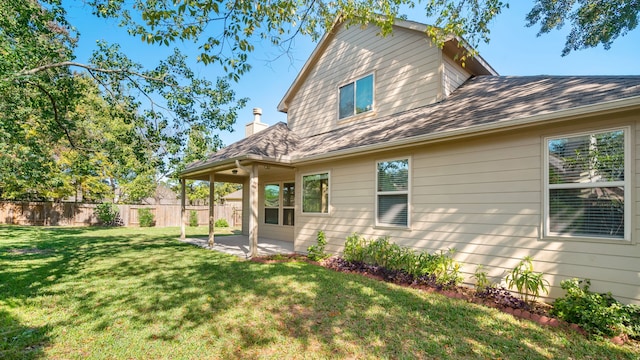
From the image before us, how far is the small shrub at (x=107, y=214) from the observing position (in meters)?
18.0

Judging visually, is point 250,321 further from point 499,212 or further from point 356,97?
point 356,97

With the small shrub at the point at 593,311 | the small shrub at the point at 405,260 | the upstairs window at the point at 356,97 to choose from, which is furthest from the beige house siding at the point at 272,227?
the small shrub at the point at 593,311

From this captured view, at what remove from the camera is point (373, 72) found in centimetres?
846

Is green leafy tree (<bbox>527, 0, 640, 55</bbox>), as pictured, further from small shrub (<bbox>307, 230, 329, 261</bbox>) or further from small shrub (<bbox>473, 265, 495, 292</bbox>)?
small shrub (<bbox>307, 230, 329, 261</bbox>)

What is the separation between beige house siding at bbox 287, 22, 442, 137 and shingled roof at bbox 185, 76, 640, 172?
20.4 inches

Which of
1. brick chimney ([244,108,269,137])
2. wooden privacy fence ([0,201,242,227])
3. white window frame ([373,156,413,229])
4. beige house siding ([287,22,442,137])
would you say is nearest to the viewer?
white window frame ([373,156,413,229])

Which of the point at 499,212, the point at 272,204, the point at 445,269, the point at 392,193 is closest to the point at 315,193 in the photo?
the point at 392,193

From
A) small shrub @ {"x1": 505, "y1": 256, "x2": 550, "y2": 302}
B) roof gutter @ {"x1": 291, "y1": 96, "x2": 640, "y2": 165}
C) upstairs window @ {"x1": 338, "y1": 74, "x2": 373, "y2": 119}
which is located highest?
upstairs window @ {"x1": 338, "y1": 74, "x2": 373, "y2": 119}

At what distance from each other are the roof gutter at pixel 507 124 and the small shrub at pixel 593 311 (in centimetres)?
228

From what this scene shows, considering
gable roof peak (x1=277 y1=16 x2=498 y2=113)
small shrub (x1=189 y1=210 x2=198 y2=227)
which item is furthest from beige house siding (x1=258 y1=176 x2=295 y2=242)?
small shrub (x1=189 y1=210 x2=198 y2=227)

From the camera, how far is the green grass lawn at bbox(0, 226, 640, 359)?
301 centimetres

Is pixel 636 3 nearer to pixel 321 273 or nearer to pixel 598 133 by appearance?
pixel 598 133

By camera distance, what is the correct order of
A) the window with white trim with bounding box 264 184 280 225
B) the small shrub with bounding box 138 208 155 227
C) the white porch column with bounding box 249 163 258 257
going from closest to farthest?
the white porch column with bounding box 249 163 258 257 < the window with white trim with bounding box 264 184 280 225 < the small shrub with bounding box 138 208 155 227

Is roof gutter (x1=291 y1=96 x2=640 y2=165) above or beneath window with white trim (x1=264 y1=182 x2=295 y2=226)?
above
